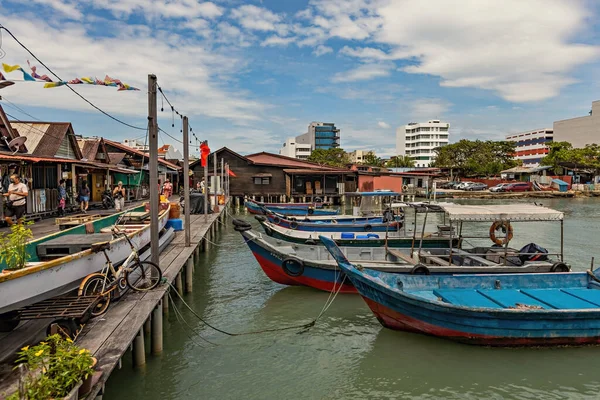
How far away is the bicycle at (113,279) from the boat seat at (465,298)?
6308 millimetres

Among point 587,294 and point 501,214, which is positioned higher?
point 501,214

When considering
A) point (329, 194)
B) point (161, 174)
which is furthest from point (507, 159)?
point (161, 174)

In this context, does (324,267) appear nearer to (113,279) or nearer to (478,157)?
(113,279)

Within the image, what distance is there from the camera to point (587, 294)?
977cm

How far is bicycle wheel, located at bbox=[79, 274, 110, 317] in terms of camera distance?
23.6ft

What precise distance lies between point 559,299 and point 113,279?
9467mm

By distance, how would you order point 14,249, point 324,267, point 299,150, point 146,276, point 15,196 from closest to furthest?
point 14,249 < point 146,276 < point 324,267 < point 15,196 < point 299,150

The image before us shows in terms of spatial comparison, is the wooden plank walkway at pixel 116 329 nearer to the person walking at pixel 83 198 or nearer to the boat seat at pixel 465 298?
the boat seat at pixel 465 298

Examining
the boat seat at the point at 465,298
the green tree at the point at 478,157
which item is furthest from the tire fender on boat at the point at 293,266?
the green tree at the point at 478,157

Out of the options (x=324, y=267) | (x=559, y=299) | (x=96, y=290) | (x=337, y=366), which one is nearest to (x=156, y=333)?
(x=96, y=290)

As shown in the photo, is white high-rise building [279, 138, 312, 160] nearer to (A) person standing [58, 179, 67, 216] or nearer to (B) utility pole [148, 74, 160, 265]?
(A) person standing [58, 179, 67, 216]

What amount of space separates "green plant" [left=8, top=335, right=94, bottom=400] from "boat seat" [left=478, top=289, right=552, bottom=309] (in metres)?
8.12

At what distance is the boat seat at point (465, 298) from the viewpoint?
9.19m

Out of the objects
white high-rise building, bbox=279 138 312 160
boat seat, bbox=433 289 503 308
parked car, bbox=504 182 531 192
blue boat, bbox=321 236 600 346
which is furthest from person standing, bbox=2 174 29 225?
white high-rise building, bbox=279 138 312 160
